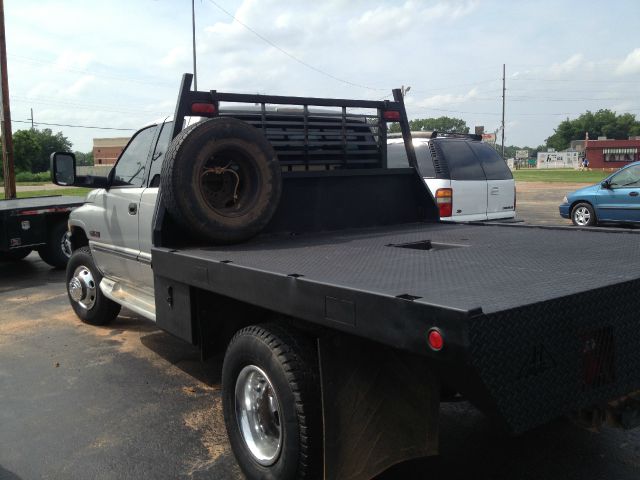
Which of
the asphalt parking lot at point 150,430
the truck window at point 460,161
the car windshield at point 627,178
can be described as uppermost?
the truck window at point 460,161

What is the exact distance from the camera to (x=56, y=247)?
9.75 meters

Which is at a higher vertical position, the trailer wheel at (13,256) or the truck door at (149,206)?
the truck door at (149,206)

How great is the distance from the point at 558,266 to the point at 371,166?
2.54 metres

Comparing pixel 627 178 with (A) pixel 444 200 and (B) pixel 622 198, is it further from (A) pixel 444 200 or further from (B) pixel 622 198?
(A) pixel 444 200

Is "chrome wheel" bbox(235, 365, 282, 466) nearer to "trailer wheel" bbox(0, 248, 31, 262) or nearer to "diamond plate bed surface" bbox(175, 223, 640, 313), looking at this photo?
"diamond plate bed surface" bbox(175, 223, 640, 313)

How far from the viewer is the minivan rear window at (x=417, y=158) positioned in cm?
797

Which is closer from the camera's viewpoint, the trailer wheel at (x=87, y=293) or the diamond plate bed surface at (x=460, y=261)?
the diamond plate bed surface at (x=460, y=261)

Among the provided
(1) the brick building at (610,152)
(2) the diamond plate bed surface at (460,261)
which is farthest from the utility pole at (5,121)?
(1) the brick building at (610,152)

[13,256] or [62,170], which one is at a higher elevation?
[62,170]

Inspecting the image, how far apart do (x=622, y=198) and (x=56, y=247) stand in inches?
449

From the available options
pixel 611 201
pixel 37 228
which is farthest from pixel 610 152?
A: pixel 37 228

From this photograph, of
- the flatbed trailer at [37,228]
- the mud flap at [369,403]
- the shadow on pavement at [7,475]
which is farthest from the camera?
Answer: the flatbed trailer at [37,228]

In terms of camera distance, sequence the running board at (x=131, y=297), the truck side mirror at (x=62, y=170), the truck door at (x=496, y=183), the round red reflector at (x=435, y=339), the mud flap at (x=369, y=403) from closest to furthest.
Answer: the round red reflector at (x=435, y=339) < the mud flap at (x=369, y=403) < the running board at (x=131, y=297) < the truck side mirror at (x=62, y=170) < the truck door at (x=496, y=183)

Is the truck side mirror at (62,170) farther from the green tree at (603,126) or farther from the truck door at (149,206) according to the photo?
the green tree at (603,126)
